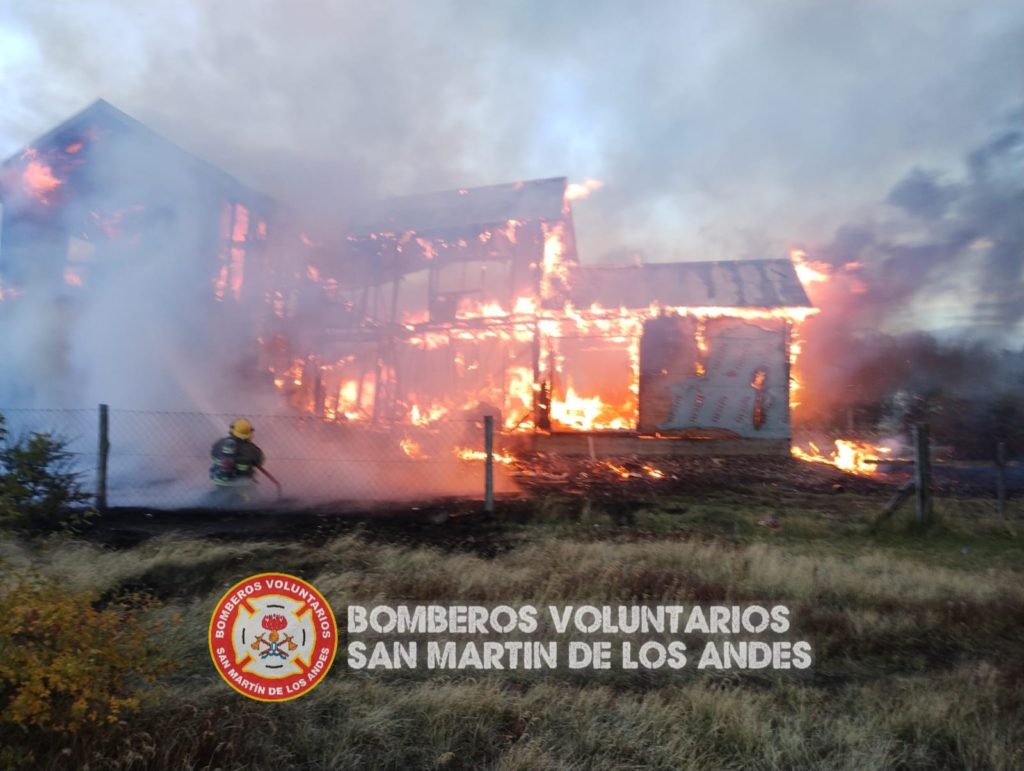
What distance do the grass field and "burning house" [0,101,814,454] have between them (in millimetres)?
6495

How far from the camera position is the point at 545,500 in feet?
25.6

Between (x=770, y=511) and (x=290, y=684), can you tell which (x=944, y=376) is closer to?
(x=770, y=511)

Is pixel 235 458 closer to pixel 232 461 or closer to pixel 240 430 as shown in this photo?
pixel 232 461

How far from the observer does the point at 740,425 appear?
14.1 m

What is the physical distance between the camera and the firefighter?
23.5 feet

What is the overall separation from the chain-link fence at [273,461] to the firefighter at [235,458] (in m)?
0.11

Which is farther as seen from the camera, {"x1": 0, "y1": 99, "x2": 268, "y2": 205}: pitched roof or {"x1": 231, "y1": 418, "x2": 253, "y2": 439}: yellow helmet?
{"x1": 0, "y1": 99, "x2": 268, "y2": 205}: pitched roof

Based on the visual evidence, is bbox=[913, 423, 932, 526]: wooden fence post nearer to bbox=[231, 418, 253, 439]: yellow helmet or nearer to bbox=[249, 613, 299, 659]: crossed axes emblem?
bbox=[249, 613, 299, 659]: crossed axes emblem

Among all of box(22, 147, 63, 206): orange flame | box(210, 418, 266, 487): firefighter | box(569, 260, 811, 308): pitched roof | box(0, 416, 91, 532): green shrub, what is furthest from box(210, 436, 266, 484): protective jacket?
box(569, 260, 811, 308): pitched roof

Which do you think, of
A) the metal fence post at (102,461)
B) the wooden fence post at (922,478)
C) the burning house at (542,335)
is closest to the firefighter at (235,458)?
the metal fence post at (102,461)

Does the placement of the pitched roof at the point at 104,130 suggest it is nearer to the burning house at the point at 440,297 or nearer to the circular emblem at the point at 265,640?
the burning house at the point at 440,297

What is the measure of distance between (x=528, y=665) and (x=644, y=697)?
655 mm

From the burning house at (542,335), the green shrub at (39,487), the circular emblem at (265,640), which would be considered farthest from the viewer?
the burning house at (542,335)

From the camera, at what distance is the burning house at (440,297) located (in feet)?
36.1
